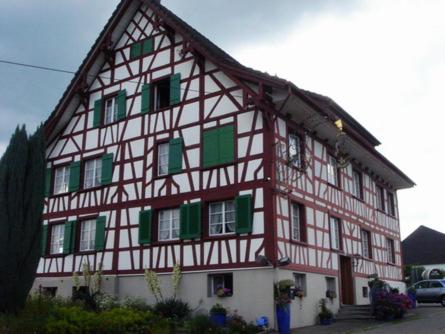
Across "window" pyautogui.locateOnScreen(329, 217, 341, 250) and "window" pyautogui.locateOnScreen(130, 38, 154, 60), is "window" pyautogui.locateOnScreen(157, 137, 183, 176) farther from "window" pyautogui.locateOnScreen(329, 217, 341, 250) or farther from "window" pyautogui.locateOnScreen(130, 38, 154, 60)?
"window" pyautogui.locateOnScreen(329, 217, 341, 250)

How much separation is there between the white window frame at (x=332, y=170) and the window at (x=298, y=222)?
296 centimetres

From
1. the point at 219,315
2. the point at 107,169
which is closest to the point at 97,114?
the point at 107,169

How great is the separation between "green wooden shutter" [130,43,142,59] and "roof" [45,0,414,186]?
125 centimetres

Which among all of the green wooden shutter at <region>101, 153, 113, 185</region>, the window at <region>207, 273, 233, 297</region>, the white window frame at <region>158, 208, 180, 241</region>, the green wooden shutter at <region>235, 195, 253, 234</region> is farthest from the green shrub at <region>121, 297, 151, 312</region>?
the green wooden shutter at <region>101, 153, 113, 185</region>

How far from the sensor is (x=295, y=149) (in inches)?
733

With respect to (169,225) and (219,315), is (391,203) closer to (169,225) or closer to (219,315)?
(169,225)

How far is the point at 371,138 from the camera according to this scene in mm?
29859

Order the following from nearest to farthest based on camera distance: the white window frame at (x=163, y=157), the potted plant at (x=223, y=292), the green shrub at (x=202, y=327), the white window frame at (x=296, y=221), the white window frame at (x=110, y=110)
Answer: the green shrub at (x=202, y=327), the potted plant at (x=223, y=292), the white window frame at (x=296, y=221), the white window frame at (x=163, y=157), the white window frame at (x=110, y=110)

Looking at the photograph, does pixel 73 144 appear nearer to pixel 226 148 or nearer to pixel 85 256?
pixel 85 256

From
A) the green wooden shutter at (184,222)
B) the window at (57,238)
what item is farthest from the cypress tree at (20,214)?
the window at (57,238)

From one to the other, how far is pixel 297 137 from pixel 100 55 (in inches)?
352

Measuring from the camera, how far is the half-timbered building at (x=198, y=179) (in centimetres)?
1673

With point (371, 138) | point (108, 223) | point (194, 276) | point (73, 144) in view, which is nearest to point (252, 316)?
point (194, 276)

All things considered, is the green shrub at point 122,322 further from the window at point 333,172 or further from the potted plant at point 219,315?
the window at point 333,172
